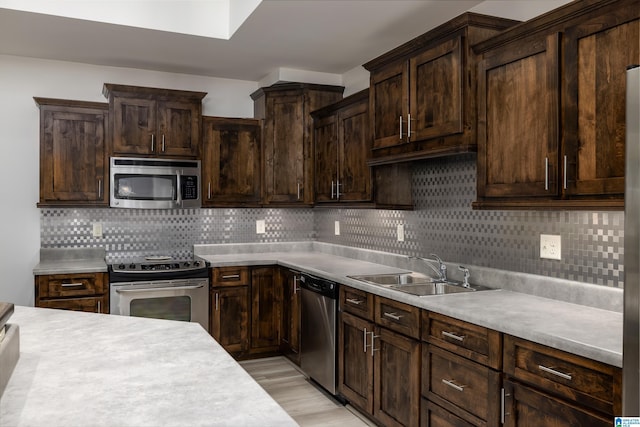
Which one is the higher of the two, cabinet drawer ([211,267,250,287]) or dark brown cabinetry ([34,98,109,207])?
dark brown cabinetry ([34,98,109,207])

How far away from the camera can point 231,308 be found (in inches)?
173

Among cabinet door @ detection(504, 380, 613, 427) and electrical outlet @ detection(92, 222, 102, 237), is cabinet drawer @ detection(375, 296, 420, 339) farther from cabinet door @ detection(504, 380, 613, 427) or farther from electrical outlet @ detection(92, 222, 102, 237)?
electrical outlet @ detection(92, 222, 102, 237)

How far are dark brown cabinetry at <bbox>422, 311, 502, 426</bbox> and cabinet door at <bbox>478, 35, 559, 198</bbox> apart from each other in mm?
690

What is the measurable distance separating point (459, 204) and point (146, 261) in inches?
110

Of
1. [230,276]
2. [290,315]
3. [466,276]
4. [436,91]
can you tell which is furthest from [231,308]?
[436,91]

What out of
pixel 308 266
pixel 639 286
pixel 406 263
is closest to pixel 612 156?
pixel 639 286

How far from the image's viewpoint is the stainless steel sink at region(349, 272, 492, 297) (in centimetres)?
311

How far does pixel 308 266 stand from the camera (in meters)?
4.02

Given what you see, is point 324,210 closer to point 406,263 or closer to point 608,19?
point 406,263

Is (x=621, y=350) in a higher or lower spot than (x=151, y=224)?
lower

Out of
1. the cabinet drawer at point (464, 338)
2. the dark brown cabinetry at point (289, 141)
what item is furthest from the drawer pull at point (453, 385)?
the dark brown cabinetry at point (289, 141)

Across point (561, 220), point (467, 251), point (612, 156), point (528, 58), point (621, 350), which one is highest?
point (528, 58)

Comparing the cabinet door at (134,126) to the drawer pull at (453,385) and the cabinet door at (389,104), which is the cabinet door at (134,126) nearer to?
the cabinet door at (389,104)

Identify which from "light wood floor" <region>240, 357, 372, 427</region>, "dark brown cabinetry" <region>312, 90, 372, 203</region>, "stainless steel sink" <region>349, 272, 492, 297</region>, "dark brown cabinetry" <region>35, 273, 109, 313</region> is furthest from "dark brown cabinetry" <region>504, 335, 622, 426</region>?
"dark brown cabinetry" <region>35, 273, 109, 313</region>
